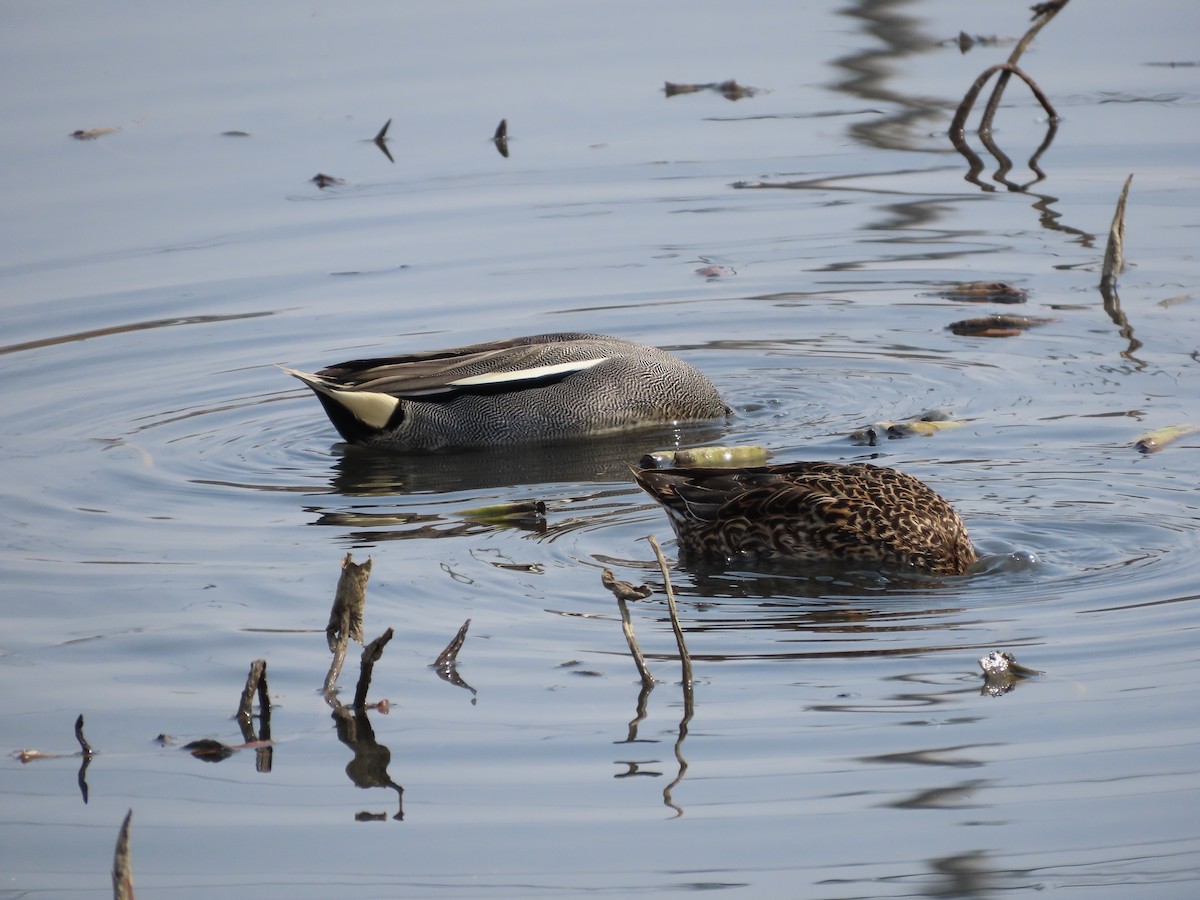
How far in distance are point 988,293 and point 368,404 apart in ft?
14.0

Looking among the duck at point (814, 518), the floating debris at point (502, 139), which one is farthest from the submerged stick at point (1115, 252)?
the floating debris at point (502, 139)

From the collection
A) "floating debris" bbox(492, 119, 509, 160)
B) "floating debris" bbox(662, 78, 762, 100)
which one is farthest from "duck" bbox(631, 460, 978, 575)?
"floating debris" bbox(662, 78, 762, 100)

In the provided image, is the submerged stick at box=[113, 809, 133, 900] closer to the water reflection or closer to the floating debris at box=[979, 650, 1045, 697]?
the floating debris at box=[979, 650, 1045, 697]

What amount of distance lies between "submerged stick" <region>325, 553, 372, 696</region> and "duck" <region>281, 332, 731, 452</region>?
4503mm

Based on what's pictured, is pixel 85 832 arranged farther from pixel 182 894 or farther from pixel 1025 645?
pixel 1025 645

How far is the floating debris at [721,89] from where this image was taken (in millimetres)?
17875

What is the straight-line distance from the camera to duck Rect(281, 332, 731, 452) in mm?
11234

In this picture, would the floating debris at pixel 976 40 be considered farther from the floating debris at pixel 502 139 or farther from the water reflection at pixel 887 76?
the floating debris at pixel 502 139

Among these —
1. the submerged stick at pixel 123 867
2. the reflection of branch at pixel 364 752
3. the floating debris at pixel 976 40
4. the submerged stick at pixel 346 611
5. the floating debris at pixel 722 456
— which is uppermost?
the floating debris at pixel 976 40

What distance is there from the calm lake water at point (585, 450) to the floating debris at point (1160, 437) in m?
0.14

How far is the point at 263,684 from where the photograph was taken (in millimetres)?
6441

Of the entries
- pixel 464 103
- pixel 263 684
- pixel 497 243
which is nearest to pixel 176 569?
pixel 263 684

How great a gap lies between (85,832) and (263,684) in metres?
0.80

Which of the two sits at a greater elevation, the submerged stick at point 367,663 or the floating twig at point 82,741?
the submerged stick at point 367,663
